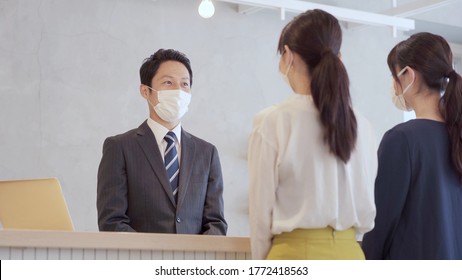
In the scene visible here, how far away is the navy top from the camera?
266 centimetres

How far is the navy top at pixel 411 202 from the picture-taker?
266 centimetres

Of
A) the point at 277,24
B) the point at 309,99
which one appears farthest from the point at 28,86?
the point at 309,99

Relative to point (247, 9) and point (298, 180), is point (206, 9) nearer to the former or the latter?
point (247, 9)

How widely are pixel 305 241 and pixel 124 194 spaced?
48.1 inches

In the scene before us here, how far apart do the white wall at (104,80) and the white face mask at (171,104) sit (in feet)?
7.18

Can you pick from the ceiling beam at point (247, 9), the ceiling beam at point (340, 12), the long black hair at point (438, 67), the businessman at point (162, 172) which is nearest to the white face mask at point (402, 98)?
the long black hair at point (438, 67)

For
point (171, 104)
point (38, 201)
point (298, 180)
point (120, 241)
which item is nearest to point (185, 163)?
point (171, 104)

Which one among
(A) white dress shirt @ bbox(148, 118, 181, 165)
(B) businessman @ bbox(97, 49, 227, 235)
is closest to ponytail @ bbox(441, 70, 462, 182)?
(B) businessman @ bbox(97, 49, 227, 235)

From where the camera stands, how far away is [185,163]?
350 centimetres

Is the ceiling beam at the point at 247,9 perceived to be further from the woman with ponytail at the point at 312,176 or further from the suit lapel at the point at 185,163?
the woman with ponytail at the point at 312,176
